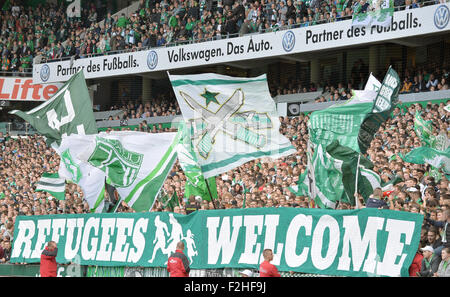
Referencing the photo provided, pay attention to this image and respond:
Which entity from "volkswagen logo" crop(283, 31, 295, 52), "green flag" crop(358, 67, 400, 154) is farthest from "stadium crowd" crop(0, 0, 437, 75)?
"green flag" crop(358, 67, 400, 154)

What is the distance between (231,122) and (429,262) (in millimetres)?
5036

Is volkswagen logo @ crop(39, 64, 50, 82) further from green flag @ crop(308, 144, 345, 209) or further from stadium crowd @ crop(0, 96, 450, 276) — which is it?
green flag @ crop(308, 144, 345, 209)

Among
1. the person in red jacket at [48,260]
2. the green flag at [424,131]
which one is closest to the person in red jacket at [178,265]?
the person in red jacket at [48,260]

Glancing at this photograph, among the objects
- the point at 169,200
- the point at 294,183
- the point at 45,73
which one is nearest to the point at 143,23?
the point at 45,73

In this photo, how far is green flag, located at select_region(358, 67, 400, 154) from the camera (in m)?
11.1

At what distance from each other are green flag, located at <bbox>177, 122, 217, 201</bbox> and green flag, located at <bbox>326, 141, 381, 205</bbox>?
10.1ft

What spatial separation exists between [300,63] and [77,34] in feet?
36.2

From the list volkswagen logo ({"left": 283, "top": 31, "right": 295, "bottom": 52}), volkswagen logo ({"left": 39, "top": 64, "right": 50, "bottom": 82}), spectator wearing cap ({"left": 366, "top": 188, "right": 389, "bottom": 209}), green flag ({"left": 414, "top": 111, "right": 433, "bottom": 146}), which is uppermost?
volkswagen logo ({"left": 283, "top": 31, "right": 295, "bottom": 52})

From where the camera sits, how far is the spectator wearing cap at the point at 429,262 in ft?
29.2

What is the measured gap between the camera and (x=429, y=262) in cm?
904

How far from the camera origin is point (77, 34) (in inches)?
1334

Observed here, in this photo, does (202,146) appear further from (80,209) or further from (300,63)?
(300,63)

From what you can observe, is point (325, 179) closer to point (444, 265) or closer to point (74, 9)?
point (444, 265)

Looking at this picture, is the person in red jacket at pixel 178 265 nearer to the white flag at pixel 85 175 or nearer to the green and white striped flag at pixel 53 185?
the white flag at pixel 85 175
